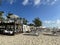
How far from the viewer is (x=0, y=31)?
24922 mm

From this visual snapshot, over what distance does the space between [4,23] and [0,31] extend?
1.80 m

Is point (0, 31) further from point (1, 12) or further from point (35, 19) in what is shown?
point (35, 19)

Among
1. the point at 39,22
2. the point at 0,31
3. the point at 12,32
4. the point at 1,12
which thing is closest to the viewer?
the point at 12,32

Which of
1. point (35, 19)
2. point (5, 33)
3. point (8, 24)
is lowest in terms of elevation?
point (5, 33)

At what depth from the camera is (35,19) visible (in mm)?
65500

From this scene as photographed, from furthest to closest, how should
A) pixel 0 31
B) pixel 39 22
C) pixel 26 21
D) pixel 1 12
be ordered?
pixel 26 21
pixel 39 22
pixel 1 12
pixel 0 31

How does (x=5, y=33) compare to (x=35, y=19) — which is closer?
(x=5, y=33)

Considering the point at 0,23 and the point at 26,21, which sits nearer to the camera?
the point at 0,23

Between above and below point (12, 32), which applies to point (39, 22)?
above

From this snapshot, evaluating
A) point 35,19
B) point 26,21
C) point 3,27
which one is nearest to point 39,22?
point 35,19

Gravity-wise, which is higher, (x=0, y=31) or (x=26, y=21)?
(x=26, y=21)

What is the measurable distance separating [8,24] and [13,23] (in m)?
1.19

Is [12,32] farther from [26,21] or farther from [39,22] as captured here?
[26,21]

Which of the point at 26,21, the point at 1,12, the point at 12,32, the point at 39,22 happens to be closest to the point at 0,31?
the point at 12,32
